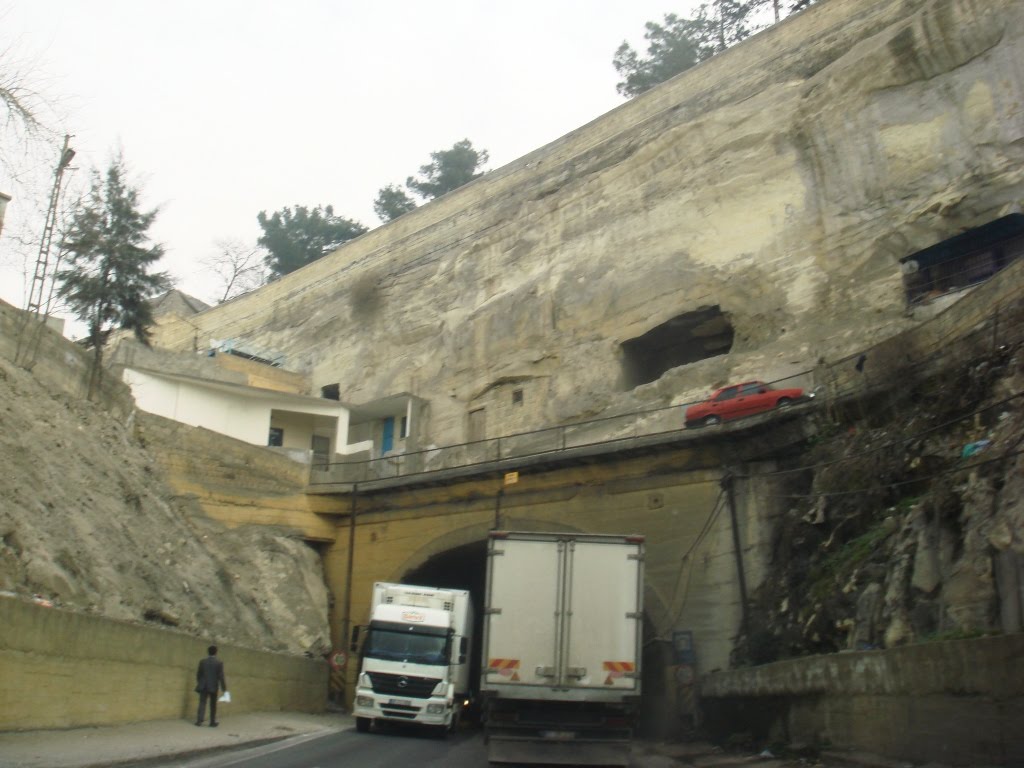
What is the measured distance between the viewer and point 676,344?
35.0m

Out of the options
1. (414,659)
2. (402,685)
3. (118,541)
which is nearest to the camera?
(118,541)

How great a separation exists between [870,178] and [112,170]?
2275cm

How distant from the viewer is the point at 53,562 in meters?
16.4

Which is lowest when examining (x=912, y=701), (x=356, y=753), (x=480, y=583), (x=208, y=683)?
(x=356, y=753)

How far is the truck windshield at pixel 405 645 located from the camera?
21.7 m

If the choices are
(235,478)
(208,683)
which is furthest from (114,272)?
(208,683)

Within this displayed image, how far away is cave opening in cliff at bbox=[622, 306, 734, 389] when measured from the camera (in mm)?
33147

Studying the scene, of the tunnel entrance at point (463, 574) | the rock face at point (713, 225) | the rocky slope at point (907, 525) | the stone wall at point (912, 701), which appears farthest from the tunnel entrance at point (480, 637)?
the stone wall at point (912, 701)

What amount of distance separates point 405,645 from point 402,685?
1002 millimetres

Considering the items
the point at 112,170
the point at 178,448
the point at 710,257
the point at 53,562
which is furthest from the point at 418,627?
the point at 112,170

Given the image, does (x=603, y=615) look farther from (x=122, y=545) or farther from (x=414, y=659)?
(x=122, y=545)

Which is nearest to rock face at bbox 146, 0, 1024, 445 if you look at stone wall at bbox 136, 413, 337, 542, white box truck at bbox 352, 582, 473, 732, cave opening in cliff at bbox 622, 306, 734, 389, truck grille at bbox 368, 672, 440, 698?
cave opening in cliff at bbox 622, 306, 734, 389

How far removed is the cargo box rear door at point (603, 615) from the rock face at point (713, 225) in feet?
47.2

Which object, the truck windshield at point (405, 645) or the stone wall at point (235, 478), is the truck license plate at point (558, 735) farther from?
the stone wall at point (235, 478)
